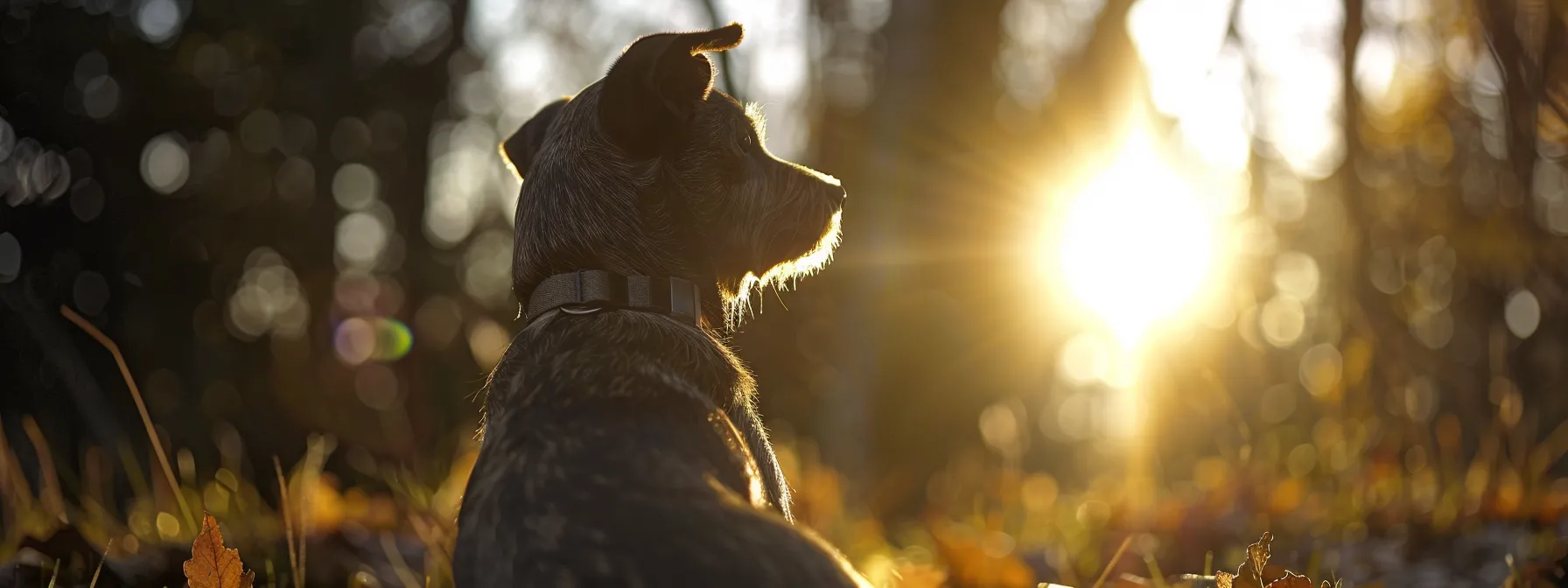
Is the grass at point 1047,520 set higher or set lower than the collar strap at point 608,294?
lower

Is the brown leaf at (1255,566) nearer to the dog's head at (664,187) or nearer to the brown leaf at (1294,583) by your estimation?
the brown leaf at (1294,583)

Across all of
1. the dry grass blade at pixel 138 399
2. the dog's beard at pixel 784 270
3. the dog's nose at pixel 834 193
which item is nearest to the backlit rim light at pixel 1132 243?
the dog's beard at pixel 784 270

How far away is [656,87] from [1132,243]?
5.67 m

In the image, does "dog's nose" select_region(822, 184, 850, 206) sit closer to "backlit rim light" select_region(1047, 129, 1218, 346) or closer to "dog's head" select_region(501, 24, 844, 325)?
"dog's head" select_region(501, 24, 844, 325)

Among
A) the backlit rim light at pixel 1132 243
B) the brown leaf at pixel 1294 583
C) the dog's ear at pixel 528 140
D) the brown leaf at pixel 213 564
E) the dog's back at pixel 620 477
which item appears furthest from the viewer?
the backlit rim light at pixel 1132 243

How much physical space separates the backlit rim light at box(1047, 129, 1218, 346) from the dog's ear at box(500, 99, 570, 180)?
195 inches

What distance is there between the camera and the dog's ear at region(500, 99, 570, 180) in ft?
14.5

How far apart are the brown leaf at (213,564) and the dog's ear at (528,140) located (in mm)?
1954

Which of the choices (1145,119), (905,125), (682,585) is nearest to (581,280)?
(682,585)

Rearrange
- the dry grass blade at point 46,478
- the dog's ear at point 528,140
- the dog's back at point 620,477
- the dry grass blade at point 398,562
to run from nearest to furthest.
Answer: the dog's back at point 620,477
the dry grass blade at point 398,562
the dog's ear at point 528,140
the dry grass blade at point 46,478

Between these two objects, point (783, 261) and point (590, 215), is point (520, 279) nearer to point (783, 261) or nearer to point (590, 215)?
point (590, 215)

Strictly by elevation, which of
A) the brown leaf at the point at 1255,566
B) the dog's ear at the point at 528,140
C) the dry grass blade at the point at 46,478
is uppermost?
the dog's ear at the point at 528,140

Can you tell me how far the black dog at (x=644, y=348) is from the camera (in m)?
2.24

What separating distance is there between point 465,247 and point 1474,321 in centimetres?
1683
